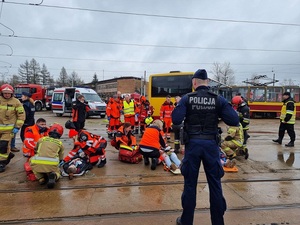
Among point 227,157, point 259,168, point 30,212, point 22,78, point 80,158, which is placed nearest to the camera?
point 30,212

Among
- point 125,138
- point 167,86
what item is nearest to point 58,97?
point 167,86

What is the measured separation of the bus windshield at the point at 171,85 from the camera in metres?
11.7

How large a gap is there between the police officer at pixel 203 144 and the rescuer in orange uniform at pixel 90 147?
300cm

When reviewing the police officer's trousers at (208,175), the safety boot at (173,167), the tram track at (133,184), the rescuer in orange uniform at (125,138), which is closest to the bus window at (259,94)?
the tram track at (133,184)

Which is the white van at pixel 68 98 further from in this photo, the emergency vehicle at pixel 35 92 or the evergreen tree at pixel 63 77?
the evergreen tree at pixel 63 77

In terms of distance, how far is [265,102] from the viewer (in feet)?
68.8

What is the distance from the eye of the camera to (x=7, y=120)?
228 inches

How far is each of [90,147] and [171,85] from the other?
706cm

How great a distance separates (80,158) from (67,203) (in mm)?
1621

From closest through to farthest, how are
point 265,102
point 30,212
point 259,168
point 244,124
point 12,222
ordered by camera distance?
point 12,222, point 30,212, point 259,168, point 244,124, point 265,102

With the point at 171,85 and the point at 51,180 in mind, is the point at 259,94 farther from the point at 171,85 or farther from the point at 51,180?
the point at 51,180

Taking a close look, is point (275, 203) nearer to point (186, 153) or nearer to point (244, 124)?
point (186, 153)

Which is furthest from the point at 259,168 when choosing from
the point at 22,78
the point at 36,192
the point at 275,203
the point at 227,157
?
the point at 22,78

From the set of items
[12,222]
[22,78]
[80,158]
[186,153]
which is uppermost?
[22,78]
